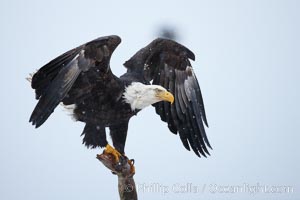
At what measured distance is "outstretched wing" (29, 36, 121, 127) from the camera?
470 centimetres

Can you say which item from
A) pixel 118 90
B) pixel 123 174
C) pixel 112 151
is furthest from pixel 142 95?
pixel 123 174

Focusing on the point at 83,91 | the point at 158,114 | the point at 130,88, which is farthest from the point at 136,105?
the point at 158,114

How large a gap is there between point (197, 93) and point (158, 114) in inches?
20.1

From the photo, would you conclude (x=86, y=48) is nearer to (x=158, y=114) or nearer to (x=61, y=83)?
(x=61, y=83)

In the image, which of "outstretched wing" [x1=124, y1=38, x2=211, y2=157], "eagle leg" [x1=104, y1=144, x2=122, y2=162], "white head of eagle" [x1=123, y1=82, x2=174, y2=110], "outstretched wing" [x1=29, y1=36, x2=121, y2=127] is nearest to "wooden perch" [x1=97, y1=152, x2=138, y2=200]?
"eagle leg" [x1=104, y1=144, x2=122, y2=162]

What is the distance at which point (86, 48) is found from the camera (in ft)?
16.0

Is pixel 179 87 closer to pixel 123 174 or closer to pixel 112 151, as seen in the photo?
pixel 112 151

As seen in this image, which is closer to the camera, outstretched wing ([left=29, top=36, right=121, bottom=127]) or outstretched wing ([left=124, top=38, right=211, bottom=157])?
outstretched wing ([left=29, top=36, right=121, bottom=127])

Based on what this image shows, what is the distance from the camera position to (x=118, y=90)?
5.26 metres

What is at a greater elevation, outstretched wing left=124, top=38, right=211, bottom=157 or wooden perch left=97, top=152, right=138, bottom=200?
outstretched wing left=124, top=38, right=211, bottom=157

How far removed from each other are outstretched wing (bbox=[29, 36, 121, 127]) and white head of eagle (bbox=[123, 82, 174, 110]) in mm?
382

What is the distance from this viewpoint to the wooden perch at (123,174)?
5172mm

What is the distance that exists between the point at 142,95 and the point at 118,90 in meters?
0.24

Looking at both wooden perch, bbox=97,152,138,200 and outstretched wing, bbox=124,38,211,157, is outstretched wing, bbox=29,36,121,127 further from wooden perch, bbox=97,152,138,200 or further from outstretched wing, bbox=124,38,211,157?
outstretched wing, bbox=124,38,211,157
